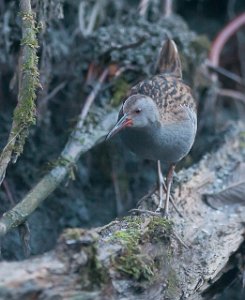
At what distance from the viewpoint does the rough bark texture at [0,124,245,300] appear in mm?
2482

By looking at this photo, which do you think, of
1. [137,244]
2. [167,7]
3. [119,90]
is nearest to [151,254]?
[137,244]

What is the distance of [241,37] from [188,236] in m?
3.25

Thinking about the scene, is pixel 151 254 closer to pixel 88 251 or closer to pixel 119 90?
pixel 88 251

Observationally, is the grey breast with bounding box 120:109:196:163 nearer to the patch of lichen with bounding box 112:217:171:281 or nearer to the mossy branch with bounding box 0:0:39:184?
the patch of lichen with bounding box 112:217:171:281

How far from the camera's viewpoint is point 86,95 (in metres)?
4.63

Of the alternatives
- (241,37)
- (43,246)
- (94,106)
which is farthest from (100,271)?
(241,37)

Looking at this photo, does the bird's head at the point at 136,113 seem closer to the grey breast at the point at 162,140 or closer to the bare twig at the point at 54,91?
the grey breast at the point at 162,140

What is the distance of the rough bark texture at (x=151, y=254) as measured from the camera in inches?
97.7

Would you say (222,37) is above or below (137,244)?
above

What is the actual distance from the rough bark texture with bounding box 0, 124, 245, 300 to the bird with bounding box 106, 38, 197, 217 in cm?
22

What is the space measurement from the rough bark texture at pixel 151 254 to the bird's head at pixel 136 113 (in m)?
0.44

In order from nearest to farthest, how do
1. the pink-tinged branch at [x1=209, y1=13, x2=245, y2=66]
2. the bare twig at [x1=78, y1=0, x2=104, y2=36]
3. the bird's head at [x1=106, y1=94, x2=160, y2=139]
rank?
the bird's head at [x1=106, y1=94, x2=160, y2=139] → the bare twig at [x1=78, y1=0, x2=104, y2=36] → the pink-tinged branch at [x1=209, y1=13, x2=245, y2=66]

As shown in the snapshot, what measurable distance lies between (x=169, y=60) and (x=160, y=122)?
0.70 meters

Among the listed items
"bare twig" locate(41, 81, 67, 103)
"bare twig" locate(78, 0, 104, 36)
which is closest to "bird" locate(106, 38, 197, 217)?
"bare twig" locate(41, 81, 67, 103)
